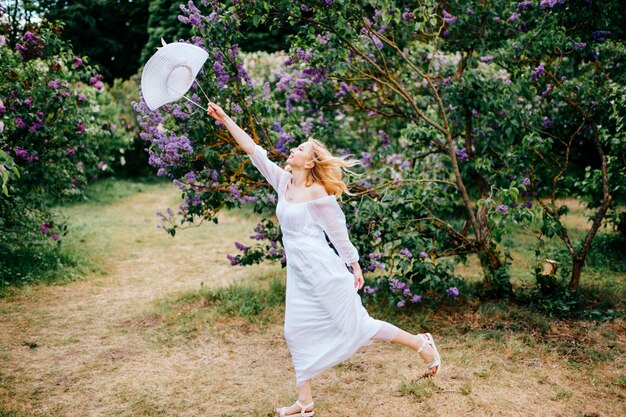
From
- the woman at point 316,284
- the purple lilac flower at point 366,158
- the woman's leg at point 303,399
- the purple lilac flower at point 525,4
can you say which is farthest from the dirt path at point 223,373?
the purple lilac flower at point 525,4

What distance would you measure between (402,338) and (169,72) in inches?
98.2

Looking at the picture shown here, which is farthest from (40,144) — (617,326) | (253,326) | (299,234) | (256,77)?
(256,77)

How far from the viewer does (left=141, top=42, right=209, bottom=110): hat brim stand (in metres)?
3.55

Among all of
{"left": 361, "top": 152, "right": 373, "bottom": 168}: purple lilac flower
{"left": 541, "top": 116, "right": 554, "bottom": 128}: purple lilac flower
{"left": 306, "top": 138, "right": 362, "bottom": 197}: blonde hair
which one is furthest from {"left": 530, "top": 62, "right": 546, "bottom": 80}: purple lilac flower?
{"left": 306, "top": 138, "right": 362, "bottom": 197}: blonde hair

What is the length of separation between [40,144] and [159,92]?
3710 millimetres

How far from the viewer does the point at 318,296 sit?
342 centimetres

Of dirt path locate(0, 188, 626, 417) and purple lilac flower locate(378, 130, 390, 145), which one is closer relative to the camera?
dirt path locate(0, 188, 626, 417)

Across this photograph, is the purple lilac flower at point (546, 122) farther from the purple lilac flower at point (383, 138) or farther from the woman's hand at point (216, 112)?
the woman's hand at point (216, 112)

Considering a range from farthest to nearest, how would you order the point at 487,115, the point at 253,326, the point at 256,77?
1. the point at 256,77
2. the point at 487,115
3. the point at 253,326

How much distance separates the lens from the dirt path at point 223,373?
3.66 metres

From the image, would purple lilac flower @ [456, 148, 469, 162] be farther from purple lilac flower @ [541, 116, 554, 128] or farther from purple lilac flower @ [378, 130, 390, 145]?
purple lilac flower @ [378, 130, 390, 145]

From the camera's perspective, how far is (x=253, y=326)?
17.2 ft

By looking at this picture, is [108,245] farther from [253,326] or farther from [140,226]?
[253,326]

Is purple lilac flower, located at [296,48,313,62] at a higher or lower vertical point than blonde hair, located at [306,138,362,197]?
higher
